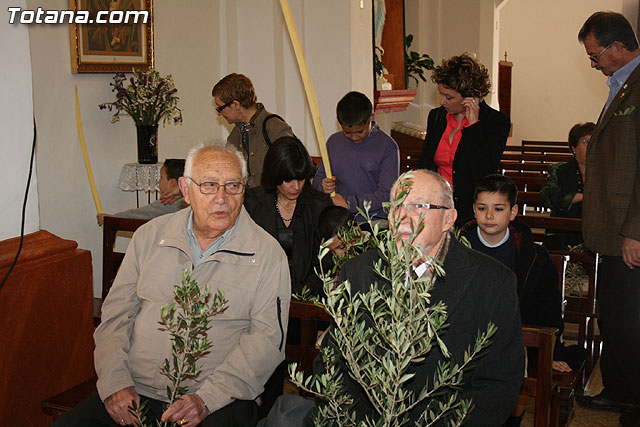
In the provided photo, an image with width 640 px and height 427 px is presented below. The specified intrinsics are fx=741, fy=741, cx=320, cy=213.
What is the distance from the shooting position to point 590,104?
1738 cm

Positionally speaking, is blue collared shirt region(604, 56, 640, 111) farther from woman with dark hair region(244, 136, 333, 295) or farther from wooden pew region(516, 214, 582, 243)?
woman with dark hair region(244, 136, 333, 295)

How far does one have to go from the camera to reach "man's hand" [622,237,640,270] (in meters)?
3.13

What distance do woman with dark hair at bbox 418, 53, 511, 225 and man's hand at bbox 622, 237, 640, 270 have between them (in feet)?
3.35

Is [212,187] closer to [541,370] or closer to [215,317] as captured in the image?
[215,317]

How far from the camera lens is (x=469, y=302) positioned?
2105 millimetres

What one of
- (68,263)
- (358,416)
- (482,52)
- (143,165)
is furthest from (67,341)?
(482,52)

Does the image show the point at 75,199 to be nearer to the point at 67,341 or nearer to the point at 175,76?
the point at 175,76

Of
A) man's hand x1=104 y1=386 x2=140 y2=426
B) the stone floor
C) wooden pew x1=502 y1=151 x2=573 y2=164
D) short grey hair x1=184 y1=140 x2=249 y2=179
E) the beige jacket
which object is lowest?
the stone floor

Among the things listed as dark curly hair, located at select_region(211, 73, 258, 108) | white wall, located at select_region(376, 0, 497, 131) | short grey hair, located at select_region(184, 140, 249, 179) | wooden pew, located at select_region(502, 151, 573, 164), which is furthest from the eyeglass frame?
white wall, located at select_region(376, 0, 497, 131)

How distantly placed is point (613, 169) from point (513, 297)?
142 cm

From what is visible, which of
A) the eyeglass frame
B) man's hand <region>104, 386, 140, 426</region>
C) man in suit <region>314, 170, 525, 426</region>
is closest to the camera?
man in suit <region>314, 170, 525, 426</region>

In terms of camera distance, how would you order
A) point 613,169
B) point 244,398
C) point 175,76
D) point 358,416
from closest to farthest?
point 358,416 → point 244,398 → point 613,169 → point 175,76

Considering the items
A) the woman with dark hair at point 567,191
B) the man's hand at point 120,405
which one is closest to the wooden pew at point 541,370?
the man's hand at point 120,405

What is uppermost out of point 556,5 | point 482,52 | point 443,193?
point 556,5
